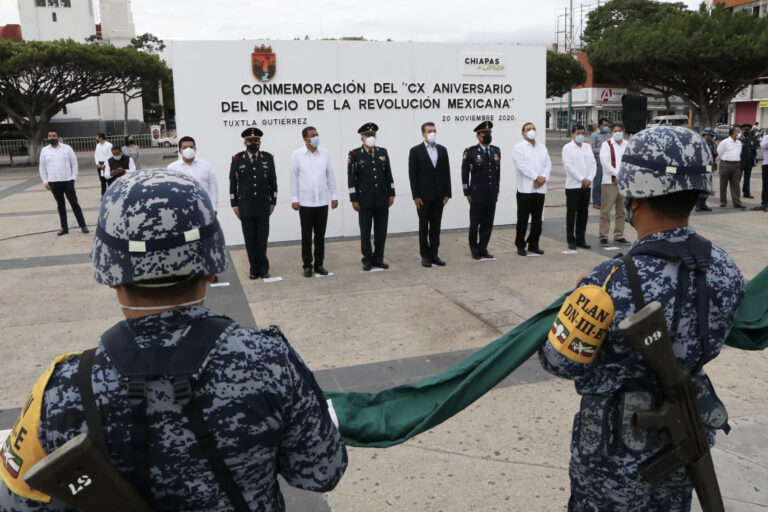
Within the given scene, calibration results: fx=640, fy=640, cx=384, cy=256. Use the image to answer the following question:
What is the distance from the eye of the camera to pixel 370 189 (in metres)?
8.15

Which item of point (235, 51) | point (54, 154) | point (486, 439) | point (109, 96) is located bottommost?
point (486, 439)

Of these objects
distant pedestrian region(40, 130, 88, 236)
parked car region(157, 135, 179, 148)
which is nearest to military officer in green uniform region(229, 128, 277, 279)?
distant pedestrian region(40, 130, 88, 236)

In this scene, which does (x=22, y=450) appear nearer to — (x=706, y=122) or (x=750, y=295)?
(x=750, y=295)

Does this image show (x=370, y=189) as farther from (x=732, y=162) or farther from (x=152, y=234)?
(x=732, y=162)

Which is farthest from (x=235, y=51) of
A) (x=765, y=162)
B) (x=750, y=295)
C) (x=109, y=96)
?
(x=109, y=96)

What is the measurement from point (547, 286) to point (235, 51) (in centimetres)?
571

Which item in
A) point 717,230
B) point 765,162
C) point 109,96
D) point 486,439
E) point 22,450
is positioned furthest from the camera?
point 109,96

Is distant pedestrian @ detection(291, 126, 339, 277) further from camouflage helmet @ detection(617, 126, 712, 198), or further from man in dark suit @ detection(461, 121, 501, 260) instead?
camouflage helmet @ detection(617, 126, 712, 198)

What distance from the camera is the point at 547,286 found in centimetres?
721

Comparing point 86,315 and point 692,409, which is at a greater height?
point 692,409

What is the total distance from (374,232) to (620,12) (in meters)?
51.9

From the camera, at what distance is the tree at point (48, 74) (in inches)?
1033

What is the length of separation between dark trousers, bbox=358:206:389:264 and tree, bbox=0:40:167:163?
2373 centimetres

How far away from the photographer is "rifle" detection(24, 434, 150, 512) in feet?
3.79
